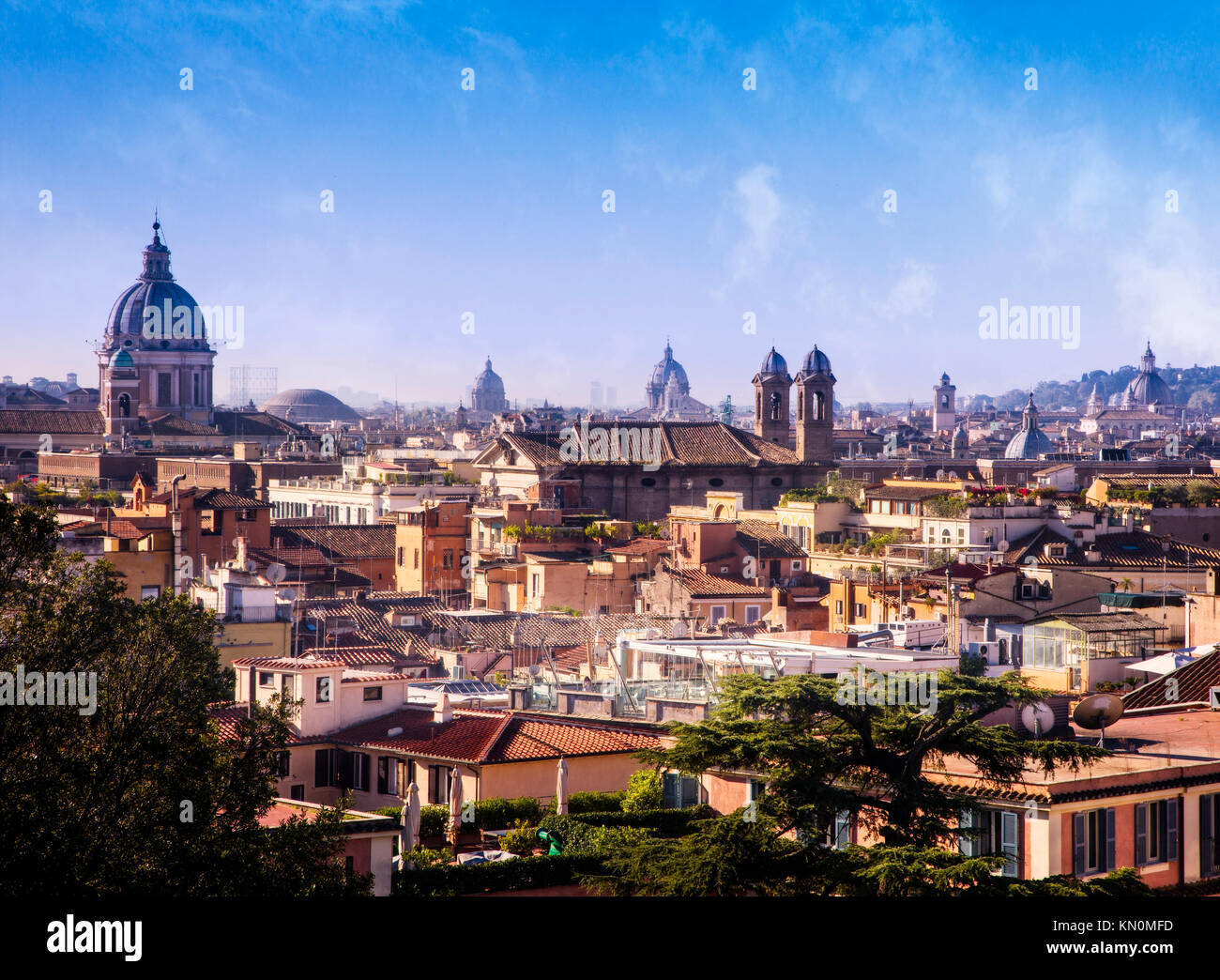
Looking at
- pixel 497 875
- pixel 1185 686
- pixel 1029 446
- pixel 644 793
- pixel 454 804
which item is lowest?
pixel 497 875

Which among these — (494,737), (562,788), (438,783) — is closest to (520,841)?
(562,788)

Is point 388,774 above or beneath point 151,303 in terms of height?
beneath

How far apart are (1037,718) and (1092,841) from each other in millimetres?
1696

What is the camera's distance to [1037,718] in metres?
13.3

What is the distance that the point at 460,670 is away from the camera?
74.6 ft

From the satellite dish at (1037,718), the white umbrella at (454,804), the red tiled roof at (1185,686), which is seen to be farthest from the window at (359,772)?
the red tiled roof at (1185,686)

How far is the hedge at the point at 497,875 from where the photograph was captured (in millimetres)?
12266

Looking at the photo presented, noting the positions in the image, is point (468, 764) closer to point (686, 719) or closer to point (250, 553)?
point (686, 719)

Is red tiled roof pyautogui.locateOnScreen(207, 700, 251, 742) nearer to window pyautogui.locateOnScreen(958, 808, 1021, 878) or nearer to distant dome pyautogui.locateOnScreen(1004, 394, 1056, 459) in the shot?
window pyautogui.locateOnScreen(958, 808, 1021, 878)

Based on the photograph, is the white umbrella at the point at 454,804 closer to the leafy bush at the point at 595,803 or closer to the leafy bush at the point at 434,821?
the leafy bush at the point at 434,821

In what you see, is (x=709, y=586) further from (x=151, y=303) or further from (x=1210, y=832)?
(x=151, y=303)

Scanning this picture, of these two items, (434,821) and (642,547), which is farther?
(642,547)

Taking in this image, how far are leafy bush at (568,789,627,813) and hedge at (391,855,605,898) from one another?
2061 mm
